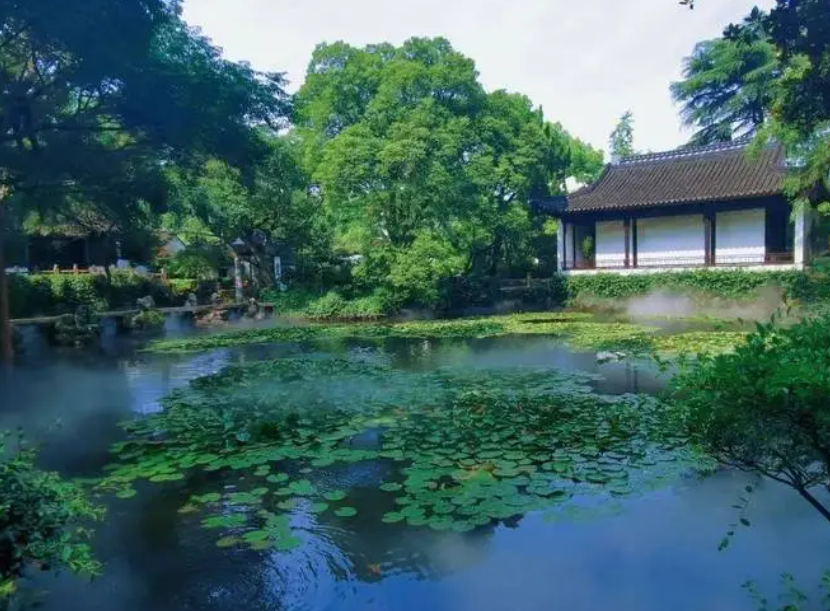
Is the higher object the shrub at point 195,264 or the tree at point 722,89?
the tree at point 722,89

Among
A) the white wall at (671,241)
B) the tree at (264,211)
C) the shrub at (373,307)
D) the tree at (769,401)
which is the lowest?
the shrub at (373,307)

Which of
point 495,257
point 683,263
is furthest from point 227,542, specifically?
point 495,257

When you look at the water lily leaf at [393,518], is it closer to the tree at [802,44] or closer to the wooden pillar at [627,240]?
the tree at [802,44]

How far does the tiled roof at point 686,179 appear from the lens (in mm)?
20150

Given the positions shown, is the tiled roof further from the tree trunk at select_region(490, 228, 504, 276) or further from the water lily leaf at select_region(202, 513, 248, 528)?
the water lily leaf at select_region(202, 513, 248, 528)

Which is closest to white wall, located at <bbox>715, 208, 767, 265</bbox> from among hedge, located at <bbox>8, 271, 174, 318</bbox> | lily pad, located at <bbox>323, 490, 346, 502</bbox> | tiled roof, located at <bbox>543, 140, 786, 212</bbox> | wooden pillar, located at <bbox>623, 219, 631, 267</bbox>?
tiled roof, located at <bbox>543, 140, 786, 212</bbox>

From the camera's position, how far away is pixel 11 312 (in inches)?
663

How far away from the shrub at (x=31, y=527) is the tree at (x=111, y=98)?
622cm

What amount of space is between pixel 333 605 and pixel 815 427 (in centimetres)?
252

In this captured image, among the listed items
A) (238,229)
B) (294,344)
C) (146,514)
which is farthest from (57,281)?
(146,514)

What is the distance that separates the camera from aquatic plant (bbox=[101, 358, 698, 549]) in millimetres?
4707

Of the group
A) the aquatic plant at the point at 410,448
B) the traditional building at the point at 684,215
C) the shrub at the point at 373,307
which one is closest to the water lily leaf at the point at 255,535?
the aquatic plant at the point at 410,448

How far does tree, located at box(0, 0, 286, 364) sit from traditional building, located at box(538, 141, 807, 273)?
1501 centimetres

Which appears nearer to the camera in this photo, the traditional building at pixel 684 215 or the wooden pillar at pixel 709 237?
the traditional building at pixel 684 215
